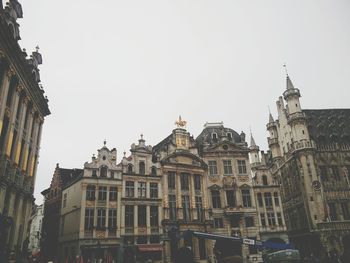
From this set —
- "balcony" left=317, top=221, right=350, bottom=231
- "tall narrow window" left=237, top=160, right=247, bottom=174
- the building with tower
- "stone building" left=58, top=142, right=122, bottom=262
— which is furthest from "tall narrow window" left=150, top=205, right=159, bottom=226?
"balcony" left=317, top=221, right=350, bottom=231

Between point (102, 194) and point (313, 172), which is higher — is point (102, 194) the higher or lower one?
the lower one

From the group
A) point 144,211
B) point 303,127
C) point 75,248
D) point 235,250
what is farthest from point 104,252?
point 303,127

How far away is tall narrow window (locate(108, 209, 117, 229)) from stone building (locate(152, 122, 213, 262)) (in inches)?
247

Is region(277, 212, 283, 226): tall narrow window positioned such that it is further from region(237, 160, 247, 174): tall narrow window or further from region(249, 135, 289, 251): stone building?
region(237, 160, 247, 174): tall narrow window

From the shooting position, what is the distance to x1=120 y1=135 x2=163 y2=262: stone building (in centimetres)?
3612

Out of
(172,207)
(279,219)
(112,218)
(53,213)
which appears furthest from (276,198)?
(53,213)

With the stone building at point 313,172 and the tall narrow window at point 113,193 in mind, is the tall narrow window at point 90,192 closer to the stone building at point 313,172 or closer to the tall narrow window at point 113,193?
the tall narrow window at point 113,193

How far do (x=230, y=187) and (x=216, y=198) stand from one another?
2627 mm

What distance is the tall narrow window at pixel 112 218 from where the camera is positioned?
35.3 metres

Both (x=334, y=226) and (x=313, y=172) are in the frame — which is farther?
(x=313, y=172)

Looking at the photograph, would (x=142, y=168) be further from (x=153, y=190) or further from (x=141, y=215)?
(x=141, y=215)

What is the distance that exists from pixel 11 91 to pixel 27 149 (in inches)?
223

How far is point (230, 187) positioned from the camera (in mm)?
44000

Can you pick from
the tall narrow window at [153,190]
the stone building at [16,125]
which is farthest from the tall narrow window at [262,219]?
the stone building at [16,125]
